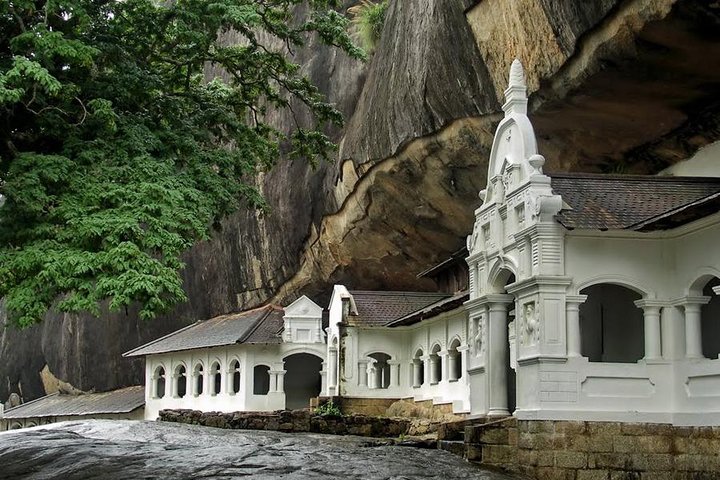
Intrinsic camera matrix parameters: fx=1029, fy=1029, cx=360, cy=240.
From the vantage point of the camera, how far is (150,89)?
66.3ft

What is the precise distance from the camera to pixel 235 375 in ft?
131

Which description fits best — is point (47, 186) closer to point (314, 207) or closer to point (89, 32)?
point (89, 32)

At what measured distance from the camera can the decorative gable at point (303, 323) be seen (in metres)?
37.1

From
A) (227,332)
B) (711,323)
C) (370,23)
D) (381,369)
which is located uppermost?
(370,23)

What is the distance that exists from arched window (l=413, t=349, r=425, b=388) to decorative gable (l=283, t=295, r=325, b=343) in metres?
6.16

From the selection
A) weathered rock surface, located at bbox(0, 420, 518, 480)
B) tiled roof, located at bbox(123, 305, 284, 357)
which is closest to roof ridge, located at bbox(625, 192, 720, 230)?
weathered rock surface, located at bbox(0, 420, 518, 480)

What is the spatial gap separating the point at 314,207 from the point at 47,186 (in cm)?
2103

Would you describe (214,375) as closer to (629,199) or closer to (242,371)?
(242,371)

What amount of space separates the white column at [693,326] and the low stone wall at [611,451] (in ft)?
4.12

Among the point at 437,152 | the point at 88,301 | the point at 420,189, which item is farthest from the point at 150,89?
the point at 420,189

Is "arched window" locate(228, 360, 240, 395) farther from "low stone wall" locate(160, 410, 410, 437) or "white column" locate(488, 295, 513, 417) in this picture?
"white column" locate(488, 295, 513, 417)

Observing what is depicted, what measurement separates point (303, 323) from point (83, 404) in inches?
636

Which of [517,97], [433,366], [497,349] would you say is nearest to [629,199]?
[517,97]

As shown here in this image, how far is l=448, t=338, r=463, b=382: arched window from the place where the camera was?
27.8 m
